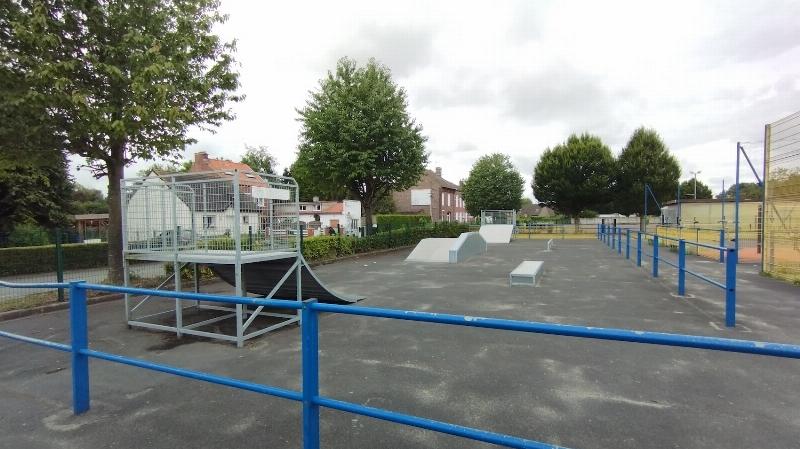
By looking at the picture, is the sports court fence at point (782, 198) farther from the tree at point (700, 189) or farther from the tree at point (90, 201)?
the tree at point (700, 189)

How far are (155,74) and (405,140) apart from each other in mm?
13783

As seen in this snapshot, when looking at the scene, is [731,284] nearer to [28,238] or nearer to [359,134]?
[359,134]

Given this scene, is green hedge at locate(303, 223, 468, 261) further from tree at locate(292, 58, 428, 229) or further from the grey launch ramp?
the grey launch ramp

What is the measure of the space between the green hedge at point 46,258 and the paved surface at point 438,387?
356 inches

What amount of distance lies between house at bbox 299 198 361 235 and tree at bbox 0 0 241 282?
1353cm

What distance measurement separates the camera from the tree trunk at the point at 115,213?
983 centimetres

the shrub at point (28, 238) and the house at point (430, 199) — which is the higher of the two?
the house at point (430, 199)

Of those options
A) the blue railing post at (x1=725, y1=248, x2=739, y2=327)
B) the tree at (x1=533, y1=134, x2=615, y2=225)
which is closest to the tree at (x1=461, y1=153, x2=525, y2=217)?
the tree at (x1=533, y1=134, x2=615, y2=225)

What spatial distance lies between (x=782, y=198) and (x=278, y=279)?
12219mm

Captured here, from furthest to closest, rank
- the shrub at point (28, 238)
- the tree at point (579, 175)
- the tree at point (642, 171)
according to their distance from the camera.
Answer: the tree at point (579, 175) < the tree at point (642, 171) < the shrub at point (28, 238)

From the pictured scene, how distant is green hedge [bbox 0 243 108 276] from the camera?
1381 centimetres

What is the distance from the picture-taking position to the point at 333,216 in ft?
153

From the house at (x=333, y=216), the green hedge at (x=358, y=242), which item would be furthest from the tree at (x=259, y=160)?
the green hedge at (x=358, y=242)

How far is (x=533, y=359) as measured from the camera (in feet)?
15.4
